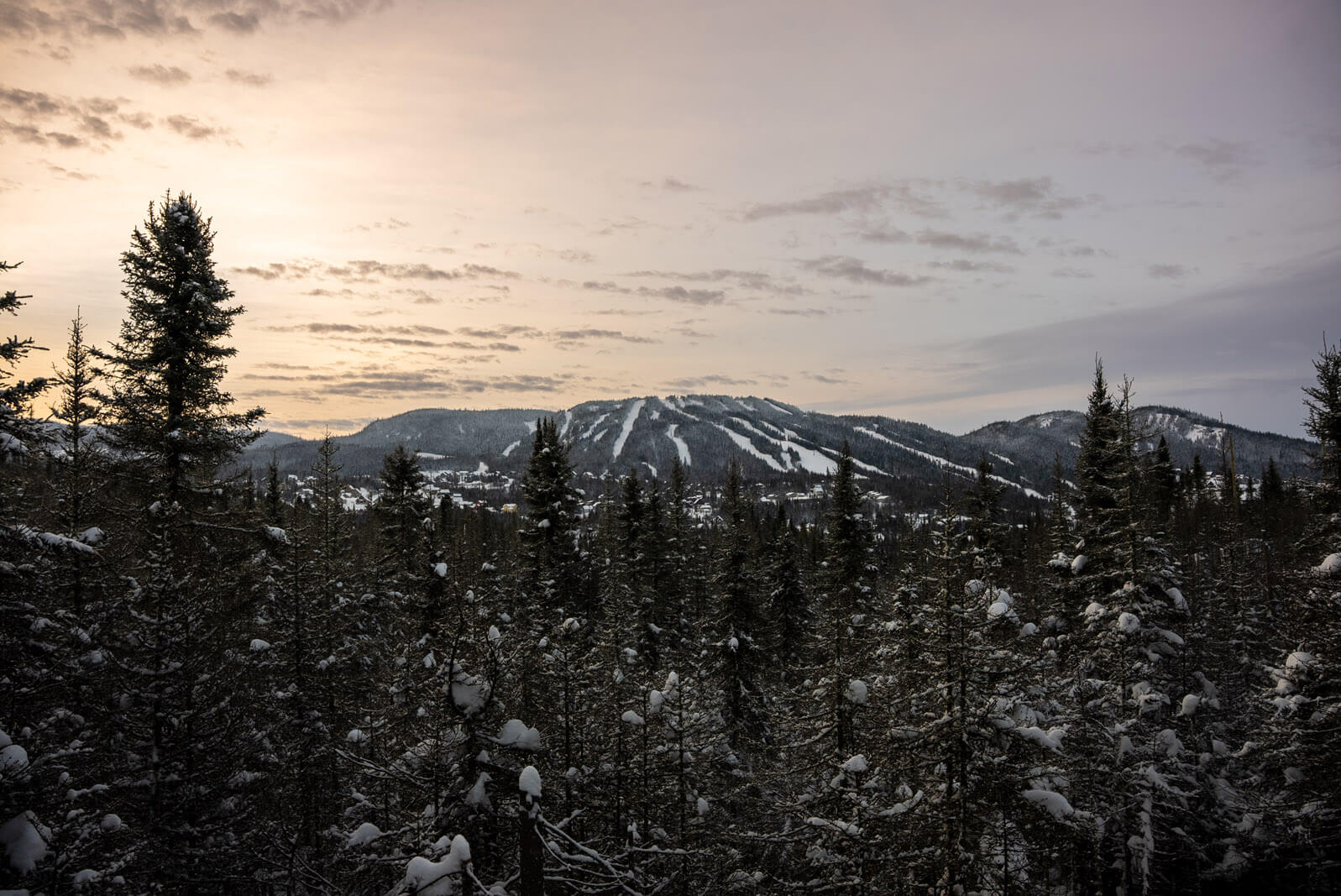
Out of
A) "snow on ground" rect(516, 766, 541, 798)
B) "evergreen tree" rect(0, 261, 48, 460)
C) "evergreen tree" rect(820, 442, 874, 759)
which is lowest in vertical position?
"evergreen tree" rect(820, 442, 874, 759)

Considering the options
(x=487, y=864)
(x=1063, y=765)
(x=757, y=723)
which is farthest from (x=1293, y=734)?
(x=487, y=864)

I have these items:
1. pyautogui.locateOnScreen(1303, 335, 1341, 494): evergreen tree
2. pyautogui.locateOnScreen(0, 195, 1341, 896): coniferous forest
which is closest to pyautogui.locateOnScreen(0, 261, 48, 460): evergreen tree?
pyautogui.locateOnScreen(0, 195, 1341, 896): coniferous forest

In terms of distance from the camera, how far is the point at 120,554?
1554 cm

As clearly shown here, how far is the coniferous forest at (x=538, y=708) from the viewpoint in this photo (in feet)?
32.8

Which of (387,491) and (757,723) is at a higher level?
(387,491)

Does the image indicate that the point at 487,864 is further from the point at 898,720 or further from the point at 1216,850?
the point at 1216,850

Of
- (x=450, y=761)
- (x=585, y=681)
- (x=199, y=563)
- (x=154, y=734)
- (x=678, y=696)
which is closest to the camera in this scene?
(x=450, y=761)

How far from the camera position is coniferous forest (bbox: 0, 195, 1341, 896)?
10.0 metres

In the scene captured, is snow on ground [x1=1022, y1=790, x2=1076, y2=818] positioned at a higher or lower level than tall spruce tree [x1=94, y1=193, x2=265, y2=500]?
lower

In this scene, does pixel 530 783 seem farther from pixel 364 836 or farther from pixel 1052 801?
pixel 1052 801

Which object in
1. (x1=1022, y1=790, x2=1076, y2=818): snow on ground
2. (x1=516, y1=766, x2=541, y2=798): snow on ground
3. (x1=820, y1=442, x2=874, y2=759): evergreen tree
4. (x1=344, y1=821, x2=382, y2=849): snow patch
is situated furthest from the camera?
(x1=820, y1=442, x2=874, y2=759): evergreen tree

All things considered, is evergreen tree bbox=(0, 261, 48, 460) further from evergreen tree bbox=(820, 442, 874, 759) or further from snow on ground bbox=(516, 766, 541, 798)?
evergreen tree bbox=(820, 442, 874, 759)

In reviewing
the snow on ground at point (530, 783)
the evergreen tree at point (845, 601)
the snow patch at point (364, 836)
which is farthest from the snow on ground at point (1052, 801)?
the snow patch at point (364, 836)

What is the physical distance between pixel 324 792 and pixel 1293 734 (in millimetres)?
31565
